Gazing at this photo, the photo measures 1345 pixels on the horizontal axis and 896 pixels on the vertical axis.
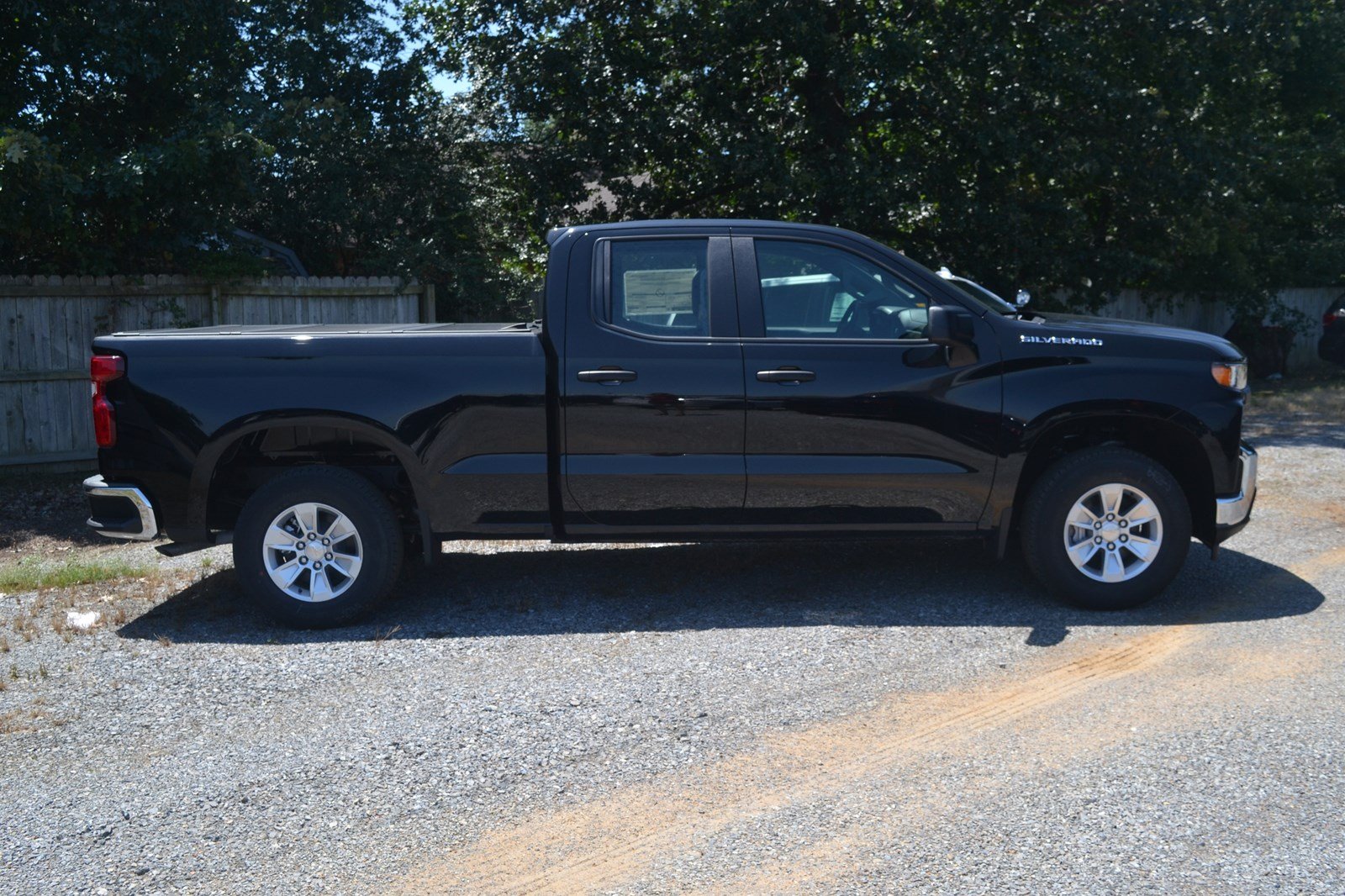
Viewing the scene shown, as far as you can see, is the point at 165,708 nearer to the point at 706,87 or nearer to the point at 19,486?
the point at 19,486

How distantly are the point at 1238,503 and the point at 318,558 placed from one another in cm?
471

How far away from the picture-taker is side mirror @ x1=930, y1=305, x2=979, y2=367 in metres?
6.21

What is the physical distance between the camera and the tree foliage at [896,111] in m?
14.9

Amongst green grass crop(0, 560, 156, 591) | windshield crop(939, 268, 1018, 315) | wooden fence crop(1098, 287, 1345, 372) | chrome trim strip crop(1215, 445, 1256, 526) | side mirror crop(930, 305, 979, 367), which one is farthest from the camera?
wooden fence crop(1098, 287, 1345, 372)

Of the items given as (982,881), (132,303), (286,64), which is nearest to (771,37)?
(286,64)

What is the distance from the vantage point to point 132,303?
1223 cm

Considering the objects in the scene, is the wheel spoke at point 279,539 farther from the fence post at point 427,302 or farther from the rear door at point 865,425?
the fence post at point 427,302

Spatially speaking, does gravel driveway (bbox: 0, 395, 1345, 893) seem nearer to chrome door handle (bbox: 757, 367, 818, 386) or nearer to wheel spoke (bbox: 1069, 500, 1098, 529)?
wheel spoke (bbox: 1069, 500, 1098, 529)

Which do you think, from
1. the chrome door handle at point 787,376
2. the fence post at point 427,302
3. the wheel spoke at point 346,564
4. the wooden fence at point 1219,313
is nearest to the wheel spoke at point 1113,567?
the chrome door handle at point 787,376

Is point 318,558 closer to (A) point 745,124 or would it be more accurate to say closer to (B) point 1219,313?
(A) point 745,124

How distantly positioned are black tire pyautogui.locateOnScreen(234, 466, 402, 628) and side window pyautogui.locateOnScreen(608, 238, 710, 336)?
5.26ft

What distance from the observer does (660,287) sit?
21.8 feet

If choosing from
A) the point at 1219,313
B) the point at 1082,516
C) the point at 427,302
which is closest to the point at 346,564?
the point at 1082,516

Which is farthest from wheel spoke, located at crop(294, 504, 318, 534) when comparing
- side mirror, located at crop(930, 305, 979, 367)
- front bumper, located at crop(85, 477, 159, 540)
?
side mirror, located at crop(930, 305, 979, 367)
